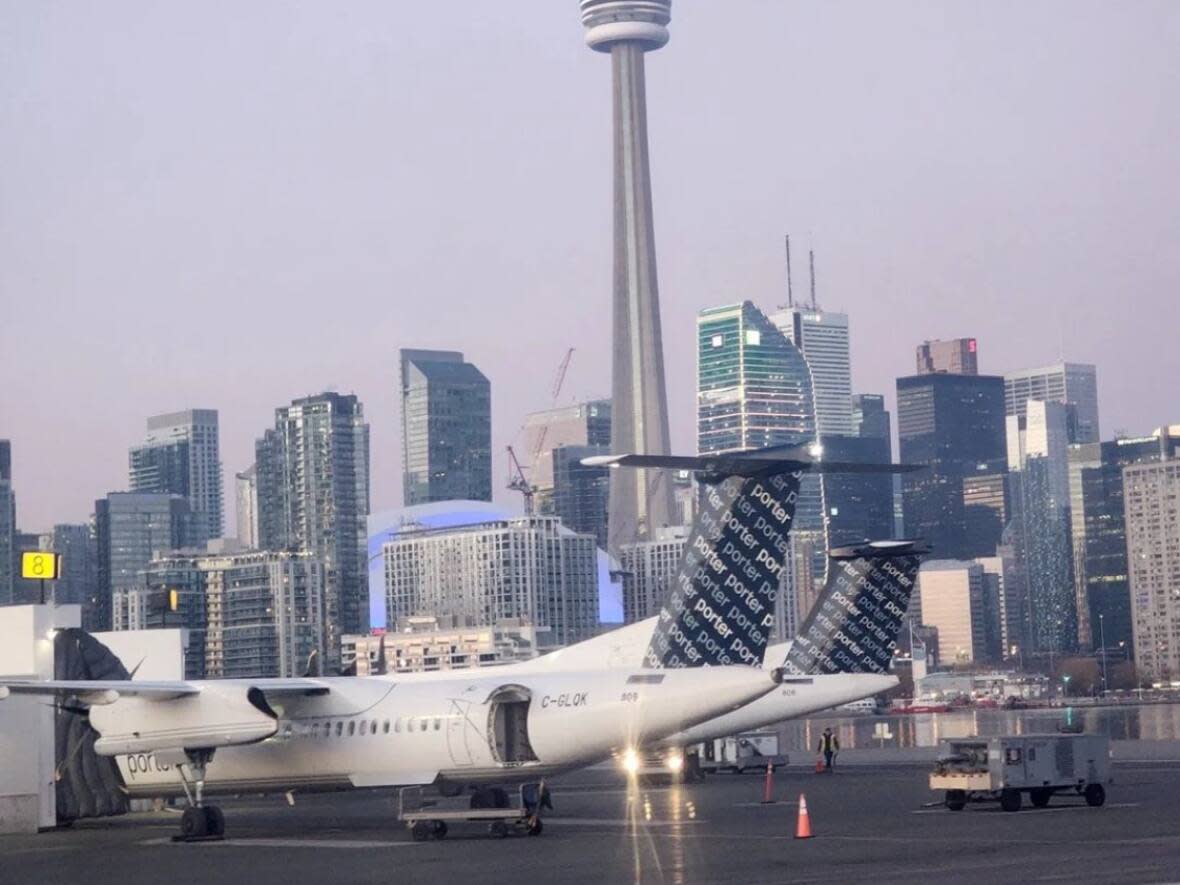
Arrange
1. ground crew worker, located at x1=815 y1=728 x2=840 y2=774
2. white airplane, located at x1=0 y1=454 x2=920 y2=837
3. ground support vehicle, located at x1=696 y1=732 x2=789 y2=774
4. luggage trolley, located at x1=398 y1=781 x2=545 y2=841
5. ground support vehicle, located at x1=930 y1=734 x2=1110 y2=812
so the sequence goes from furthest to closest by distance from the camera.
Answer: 1. ground support vehicle, located at x1=696 y1=732 x2=789 y2=774
2. ground crew worker, located at x1=815 y1=728 x2=840 y2=774
3. ground support vehicle, located at x1=930 y1=734 x2=1110 y2=812
4. white airplane, located at x1=0 y1=454 x2=920 y2=837
5. luggage trolley, located at x1=398 y1=781 x2=545 y2=841

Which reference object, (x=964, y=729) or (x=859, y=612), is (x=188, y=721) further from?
(x=964, y=729)

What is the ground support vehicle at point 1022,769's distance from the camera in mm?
45656

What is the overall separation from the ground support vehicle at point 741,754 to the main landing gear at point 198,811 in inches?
1252

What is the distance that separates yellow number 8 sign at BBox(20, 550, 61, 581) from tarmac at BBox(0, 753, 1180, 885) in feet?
21.4

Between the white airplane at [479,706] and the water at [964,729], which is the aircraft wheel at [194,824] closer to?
the white airplane at [479,706]

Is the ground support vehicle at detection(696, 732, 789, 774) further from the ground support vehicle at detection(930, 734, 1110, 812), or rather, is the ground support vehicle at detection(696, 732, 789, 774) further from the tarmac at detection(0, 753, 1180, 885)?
the ground support vehicle at detection(930, 734, 1110, 812)

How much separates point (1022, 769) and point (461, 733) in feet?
41.6

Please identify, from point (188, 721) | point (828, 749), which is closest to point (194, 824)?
point (188, 721)

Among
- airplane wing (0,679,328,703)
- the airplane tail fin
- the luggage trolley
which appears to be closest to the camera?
the luggage trolley

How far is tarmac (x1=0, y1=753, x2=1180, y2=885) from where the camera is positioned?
32.9m

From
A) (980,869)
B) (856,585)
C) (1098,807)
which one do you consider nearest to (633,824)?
(1098,807)

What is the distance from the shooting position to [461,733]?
151 feet

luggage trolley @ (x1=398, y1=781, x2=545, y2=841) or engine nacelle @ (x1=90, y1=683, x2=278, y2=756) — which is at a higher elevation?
engine nacelle @ (x1=90, y1=683, x2=278, y2=756)

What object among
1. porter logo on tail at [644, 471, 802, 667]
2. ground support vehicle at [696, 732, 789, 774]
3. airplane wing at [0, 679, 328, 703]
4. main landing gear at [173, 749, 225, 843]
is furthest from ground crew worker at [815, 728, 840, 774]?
main landing gear at [173, 749, 225, 843]
